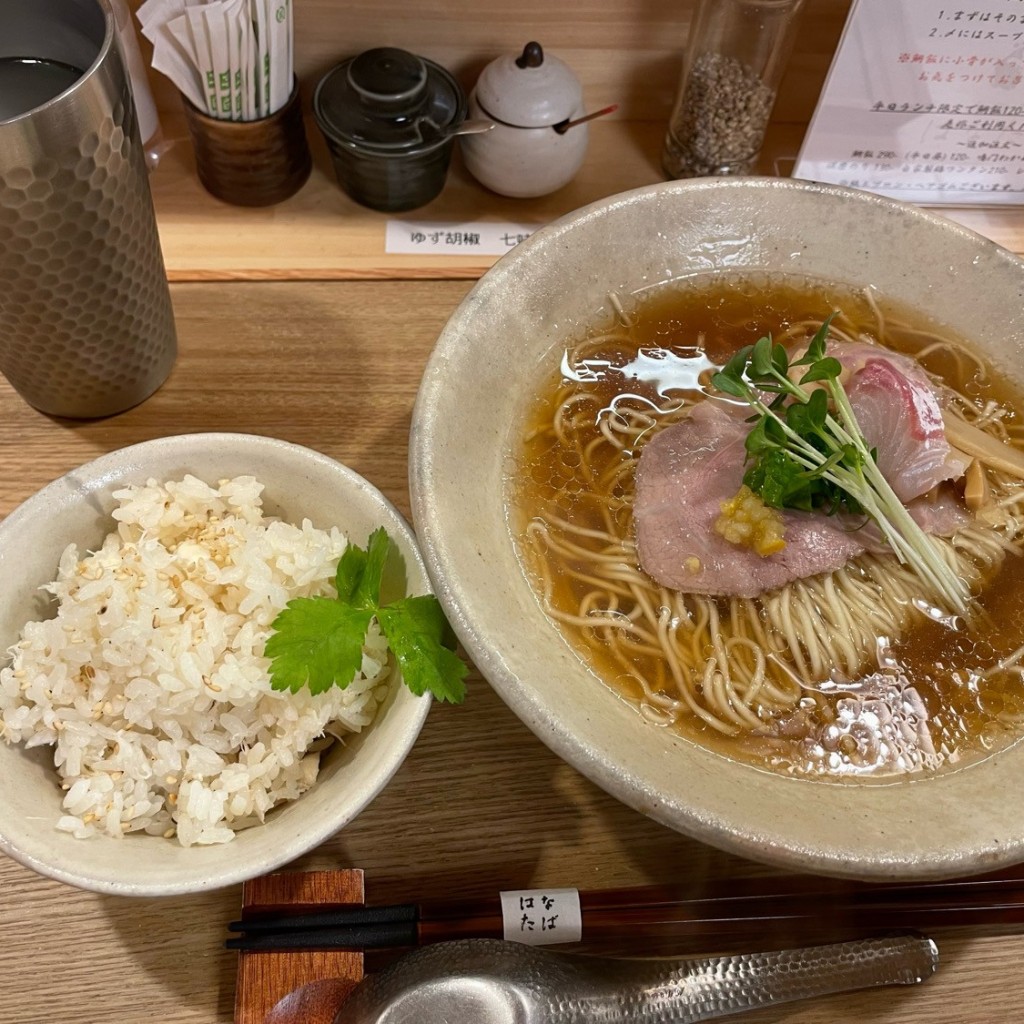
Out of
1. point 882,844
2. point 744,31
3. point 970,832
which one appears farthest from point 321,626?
point 744,31

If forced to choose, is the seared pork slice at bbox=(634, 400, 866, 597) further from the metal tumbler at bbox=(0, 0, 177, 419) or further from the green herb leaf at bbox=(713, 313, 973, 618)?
the metal tumbler at bbox=(0, 0, 177, 419)

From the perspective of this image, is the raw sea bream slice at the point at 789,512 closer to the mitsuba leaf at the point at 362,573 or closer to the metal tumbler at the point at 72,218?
the mitsuba leaf at the point at 362,573

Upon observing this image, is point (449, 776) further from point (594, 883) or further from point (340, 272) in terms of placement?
point (340, 272)

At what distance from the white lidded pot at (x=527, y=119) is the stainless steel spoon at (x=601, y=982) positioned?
1669 millimetres

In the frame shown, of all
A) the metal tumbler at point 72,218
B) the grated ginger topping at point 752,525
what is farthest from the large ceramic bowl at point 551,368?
the metal tumbler at point 72,218

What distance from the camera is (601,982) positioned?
1236 millimetres

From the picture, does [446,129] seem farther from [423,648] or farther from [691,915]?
[691,915]

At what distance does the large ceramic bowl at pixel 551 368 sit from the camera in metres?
1.13

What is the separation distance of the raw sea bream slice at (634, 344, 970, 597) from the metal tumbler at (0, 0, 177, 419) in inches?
41.0

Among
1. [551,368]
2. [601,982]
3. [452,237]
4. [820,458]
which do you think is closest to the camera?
[601,982]

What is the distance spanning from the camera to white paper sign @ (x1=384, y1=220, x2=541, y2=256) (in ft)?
6.97

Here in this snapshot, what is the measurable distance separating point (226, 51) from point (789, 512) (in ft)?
4.68

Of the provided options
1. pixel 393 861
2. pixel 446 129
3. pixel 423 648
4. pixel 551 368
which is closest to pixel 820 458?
pixel 551 368

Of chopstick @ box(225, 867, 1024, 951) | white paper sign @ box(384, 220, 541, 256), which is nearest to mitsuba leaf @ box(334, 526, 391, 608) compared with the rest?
chopstick @ box(225, 867, 1024, 951)
